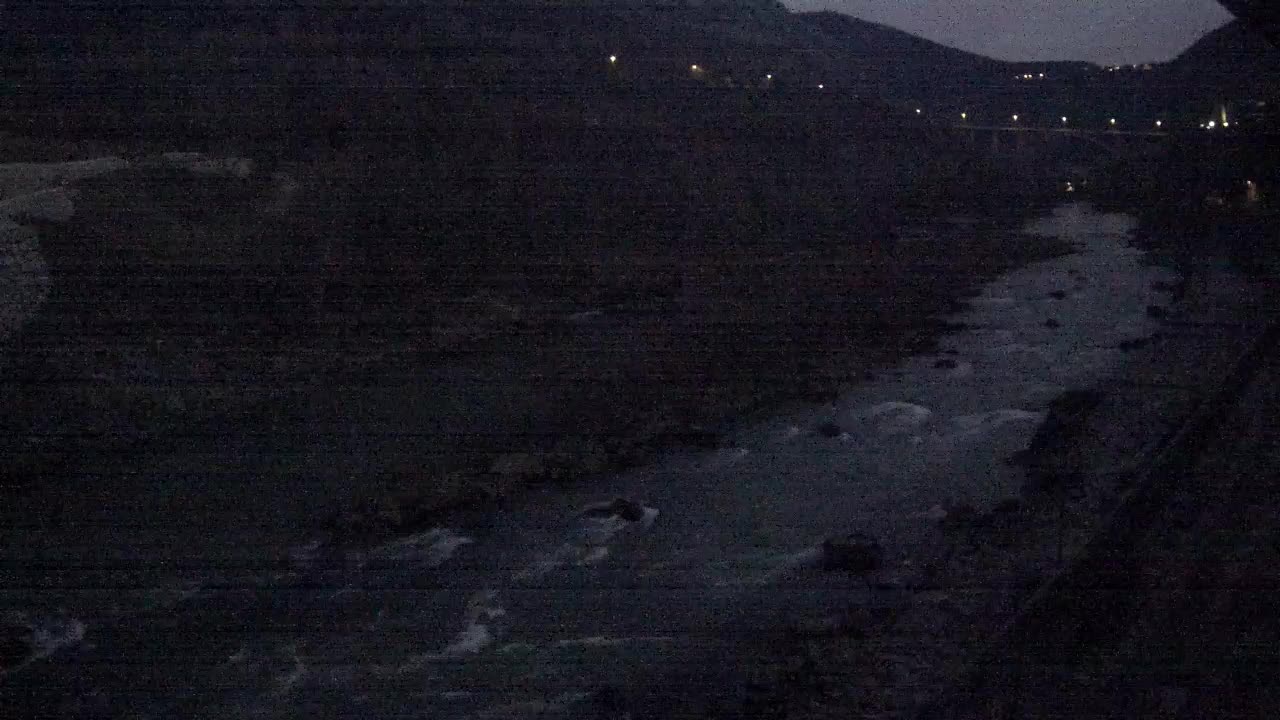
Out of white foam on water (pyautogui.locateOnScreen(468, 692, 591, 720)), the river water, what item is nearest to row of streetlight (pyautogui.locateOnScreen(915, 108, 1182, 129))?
the river water

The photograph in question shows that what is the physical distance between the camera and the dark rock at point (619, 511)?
341 cm

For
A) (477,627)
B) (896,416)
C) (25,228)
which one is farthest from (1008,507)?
(25,228)

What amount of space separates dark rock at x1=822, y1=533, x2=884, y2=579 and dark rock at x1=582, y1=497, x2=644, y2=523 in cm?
66

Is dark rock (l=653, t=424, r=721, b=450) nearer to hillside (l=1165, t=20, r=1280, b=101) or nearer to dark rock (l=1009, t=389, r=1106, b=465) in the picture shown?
dark rock (l=1009, t=389, r=1106, b=465)

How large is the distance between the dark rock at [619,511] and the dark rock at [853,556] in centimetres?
66

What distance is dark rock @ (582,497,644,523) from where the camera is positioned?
3.41 m

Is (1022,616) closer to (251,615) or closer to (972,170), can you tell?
(251,615)

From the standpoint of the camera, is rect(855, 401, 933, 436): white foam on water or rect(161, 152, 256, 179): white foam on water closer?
rect(855, 401, 933, 436): white foam on water

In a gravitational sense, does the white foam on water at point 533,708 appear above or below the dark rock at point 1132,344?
below

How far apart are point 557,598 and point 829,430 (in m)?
1.82

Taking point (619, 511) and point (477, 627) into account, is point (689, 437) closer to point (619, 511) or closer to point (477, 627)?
point (619, 511)

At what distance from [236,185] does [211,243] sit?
611mm

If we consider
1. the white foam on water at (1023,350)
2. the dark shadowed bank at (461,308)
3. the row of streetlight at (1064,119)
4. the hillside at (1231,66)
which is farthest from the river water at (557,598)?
the row of streetlight at (1064,119)

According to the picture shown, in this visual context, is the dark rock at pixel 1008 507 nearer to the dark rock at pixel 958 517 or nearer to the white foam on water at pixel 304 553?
the dark rock at pixel 958 517
